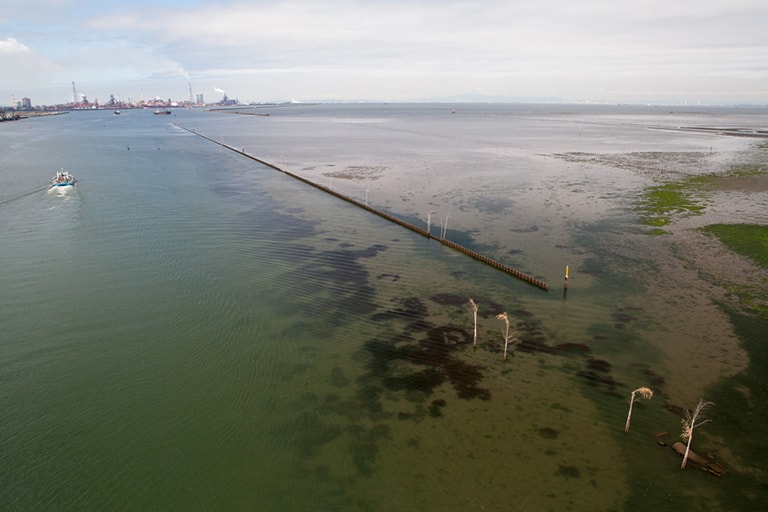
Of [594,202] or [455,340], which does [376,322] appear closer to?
[455,340]

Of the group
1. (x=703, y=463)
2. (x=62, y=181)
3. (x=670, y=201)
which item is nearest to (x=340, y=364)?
(x=703, y=463)

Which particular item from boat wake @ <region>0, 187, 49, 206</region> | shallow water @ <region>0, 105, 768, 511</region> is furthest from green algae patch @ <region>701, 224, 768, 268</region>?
boat wake @ <region>0, 187, 49, 206</region>

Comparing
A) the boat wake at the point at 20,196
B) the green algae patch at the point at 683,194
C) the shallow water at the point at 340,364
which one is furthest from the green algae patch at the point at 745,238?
the boat wake at the point at 20,196

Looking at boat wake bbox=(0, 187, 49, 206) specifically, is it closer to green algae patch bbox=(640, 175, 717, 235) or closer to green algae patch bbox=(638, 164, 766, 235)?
green algae patch bbox=(638, 164, 766, 235)

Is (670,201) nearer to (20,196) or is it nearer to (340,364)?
(340,364)

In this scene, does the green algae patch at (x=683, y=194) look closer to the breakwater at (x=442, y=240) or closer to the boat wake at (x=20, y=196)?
the breakwater at (x=442, y=240)
